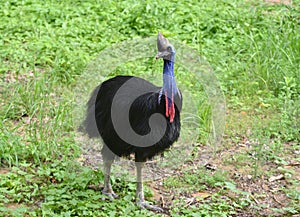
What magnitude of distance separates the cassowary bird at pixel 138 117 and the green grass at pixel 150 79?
1.31 ft

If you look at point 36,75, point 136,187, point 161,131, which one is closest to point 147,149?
point 161,131

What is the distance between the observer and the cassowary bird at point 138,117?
4.96 m

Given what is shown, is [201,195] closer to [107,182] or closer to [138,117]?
[107,182]

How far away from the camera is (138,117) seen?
506 centimetres

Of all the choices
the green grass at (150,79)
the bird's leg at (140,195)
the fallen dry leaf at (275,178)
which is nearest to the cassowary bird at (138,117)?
the bird's leg at (140,195)

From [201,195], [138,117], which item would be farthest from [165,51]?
[201,195]

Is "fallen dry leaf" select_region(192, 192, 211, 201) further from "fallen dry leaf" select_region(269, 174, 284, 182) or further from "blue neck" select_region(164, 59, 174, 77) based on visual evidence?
"blue neck" select_region(164, 59, 174, 77)

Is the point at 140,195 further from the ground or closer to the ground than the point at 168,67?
closer to the ground

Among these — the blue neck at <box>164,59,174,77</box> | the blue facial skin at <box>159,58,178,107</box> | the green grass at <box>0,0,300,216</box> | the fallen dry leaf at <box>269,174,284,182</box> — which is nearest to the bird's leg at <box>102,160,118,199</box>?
the green grass at <box>0,0,300,216</box>

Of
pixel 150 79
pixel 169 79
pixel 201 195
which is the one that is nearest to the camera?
pixel 169 79

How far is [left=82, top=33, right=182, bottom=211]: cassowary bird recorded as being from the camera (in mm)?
4965

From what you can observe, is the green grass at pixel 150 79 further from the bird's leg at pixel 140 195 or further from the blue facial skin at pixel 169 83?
the blue facial skin at pixel 169 83

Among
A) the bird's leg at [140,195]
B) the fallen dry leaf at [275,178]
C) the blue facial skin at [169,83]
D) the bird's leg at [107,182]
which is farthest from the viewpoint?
the fallen dry leaf at [275,178]

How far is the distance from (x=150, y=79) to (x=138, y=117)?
2.12 m
